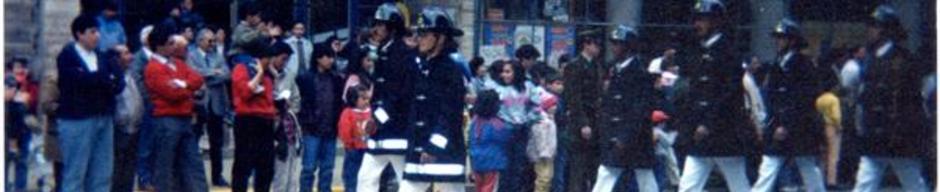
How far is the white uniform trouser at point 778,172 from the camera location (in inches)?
509

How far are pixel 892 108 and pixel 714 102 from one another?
0.87 m

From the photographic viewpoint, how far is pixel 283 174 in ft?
47.8

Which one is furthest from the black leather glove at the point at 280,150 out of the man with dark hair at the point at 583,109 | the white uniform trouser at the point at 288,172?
the man with dark hair at the point at 583,109

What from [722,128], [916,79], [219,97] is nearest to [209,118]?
[219,97]

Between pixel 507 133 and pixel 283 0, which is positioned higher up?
pixel 283 0

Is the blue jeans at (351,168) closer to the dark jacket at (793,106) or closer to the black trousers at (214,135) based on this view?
the black trousers at (214,135)

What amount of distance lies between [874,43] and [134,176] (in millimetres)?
3900

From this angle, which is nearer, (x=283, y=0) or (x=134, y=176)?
(x=283, y=0)

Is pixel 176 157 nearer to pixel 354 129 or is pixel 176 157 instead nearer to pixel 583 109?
pixel 354 129

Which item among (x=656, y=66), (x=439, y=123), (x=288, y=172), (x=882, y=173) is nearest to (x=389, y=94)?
(x=439, y=123)

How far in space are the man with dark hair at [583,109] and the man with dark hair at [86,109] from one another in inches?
89.3

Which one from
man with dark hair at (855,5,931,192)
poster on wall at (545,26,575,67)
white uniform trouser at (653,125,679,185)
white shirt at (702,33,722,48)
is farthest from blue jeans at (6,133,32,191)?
man with dark hair at (855,5,931,192)

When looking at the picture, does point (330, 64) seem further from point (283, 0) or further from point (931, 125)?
point (931, 125)

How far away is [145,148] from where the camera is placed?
13727 millimetres
